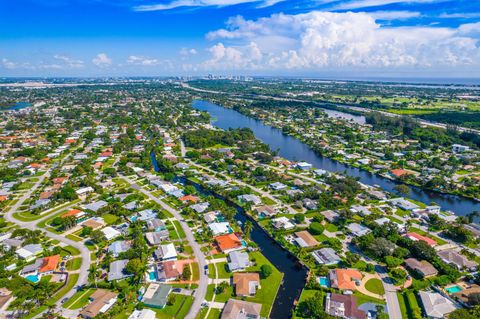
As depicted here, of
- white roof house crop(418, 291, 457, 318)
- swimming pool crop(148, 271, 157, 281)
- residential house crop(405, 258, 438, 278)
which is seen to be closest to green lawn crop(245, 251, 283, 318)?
swimming pool crop(148, 271, 157, 281)

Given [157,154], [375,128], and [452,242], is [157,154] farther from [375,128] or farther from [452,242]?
[375,128]

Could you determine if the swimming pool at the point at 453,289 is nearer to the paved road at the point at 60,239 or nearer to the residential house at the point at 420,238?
the residential house at the point at 420,238

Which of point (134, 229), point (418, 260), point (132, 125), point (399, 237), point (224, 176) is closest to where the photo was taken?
point (418, 260)

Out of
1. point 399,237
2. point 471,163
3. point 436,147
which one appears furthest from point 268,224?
point 436,147

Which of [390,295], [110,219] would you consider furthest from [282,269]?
[110,219]

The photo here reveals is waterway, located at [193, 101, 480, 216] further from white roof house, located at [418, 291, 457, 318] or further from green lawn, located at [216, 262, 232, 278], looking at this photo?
green lawn, located at [216, 262, 232, 278]
